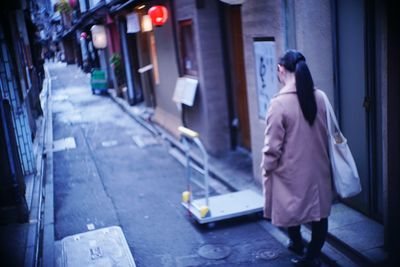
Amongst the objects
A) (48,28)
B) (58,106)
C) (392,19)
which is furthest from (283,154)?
(58,106)

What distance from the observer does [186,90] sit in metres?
11.1

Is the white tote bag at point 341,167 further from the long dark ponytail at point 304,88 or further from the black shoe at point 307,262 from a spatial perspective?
the black shoe at point 307,262

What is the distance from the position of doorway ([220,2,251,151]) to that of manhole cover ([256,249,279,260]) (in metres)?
4.49

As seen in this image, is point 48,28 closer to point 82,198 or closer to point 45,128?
point 82,198

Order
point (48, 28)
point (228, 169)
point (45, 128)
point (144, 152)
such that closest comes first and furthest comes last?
point (48, 28) → point (228, 169) → point (144, 152) → point (45, 128)

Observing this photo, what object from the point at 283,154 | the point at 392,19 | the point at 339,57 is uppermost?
the point at 392,19

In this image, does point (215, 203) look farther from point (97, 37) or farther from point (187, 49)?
point (187, 49)

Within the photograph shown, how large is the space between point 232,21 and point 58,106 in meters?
10.6

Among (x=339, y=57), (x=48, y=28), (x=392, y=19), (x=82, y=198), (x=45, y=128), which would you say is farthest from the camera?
(x=45, y=128)

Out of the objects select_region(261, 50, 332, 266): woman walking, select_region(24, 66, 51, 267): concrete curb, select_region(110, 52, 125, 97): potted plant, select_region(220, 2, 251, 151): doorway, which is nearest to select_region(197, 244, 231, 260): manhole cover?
select_region(261, 50, 332, 266): woman walking

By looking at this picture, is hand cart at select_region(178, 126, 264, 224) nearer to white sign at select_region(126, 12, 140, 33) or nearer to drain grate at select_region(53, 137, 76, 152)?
drain grate at select_region(53, 137, 76, 152)

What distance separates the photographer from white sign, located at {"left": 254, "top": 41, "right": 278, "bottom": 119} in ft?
22.9

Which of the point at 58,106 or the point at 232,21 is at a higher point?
the point at 232,21

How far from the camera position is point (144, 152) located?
1201 cm
